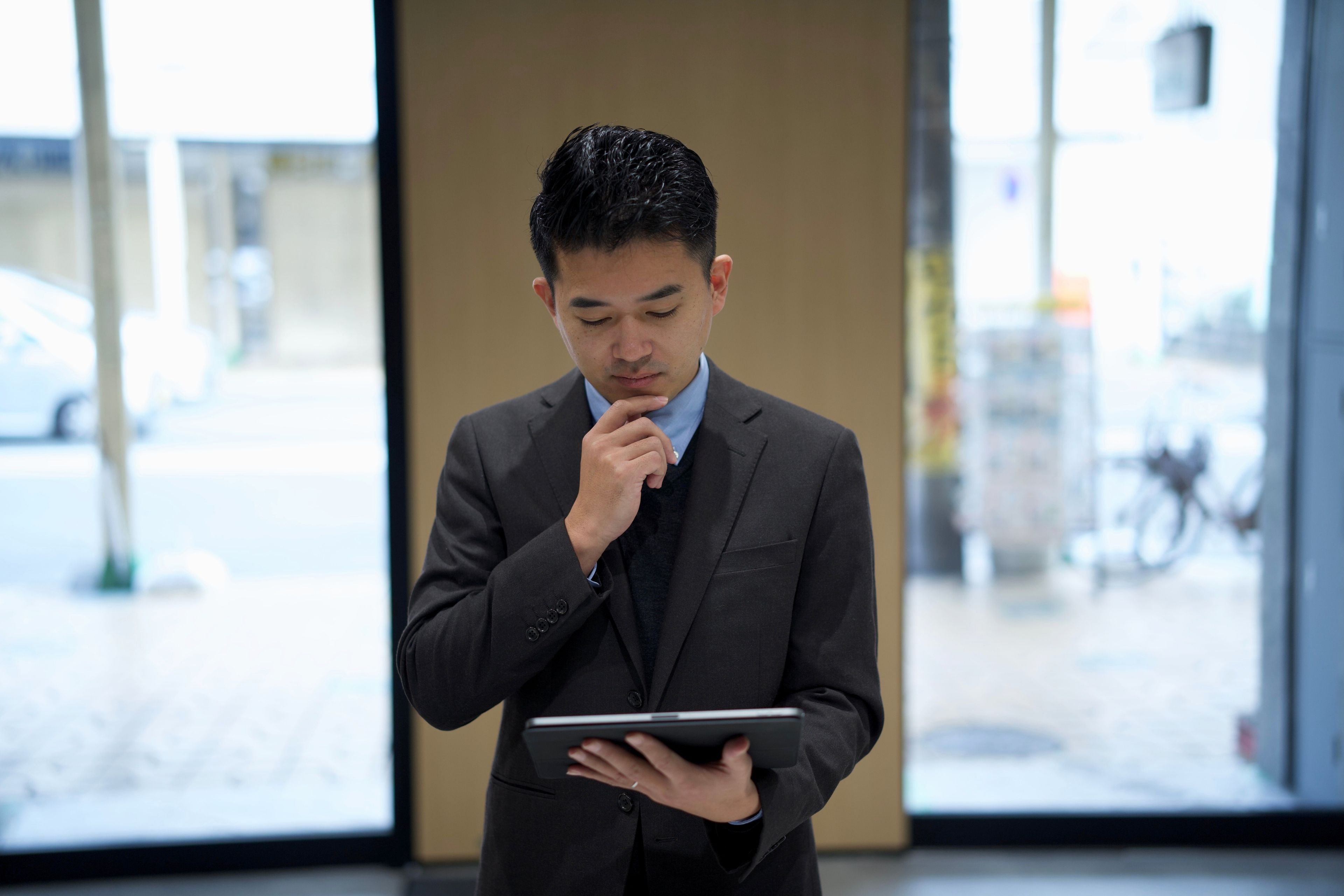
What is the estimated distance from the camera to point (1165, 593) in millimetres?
3277

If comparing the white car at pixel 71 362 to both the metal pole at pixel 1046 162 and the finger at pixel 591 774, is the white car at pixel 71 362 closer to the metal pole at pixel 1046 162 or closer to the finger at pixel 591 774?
the finger at pixel 591 774

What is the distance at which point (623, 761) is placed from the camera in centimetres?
93

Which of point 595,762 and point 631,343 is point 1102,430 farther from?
point 595,762

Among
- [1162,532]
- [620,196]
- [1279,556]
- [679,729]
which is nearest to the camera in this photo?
[679,729]

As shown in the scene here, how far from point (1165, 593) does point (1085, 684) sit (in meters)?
0.42

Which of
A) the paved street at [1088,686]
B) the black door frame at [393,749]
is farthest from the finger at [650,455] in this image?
the paved street at [1088,686]

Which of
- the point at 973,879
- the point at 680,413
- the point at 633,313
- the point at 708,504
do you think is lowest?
the point at 973,879

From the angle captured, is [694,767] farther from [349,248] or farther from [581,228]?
[349,248]

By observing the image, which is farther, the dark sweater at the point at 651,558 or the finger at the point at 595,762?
the dark sweater at the point at 651,558

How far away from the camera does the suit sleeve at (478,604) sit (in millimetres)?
1029

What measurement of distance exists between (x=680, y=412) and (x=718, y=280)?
0.17 meters

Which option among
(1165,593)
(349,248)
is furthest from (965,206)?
(349,248)

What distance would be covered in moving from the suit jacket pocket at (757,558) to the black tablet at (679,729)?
24 cm

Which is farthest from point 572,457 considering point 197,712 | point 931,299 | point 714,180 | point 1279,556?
point 1279,556
